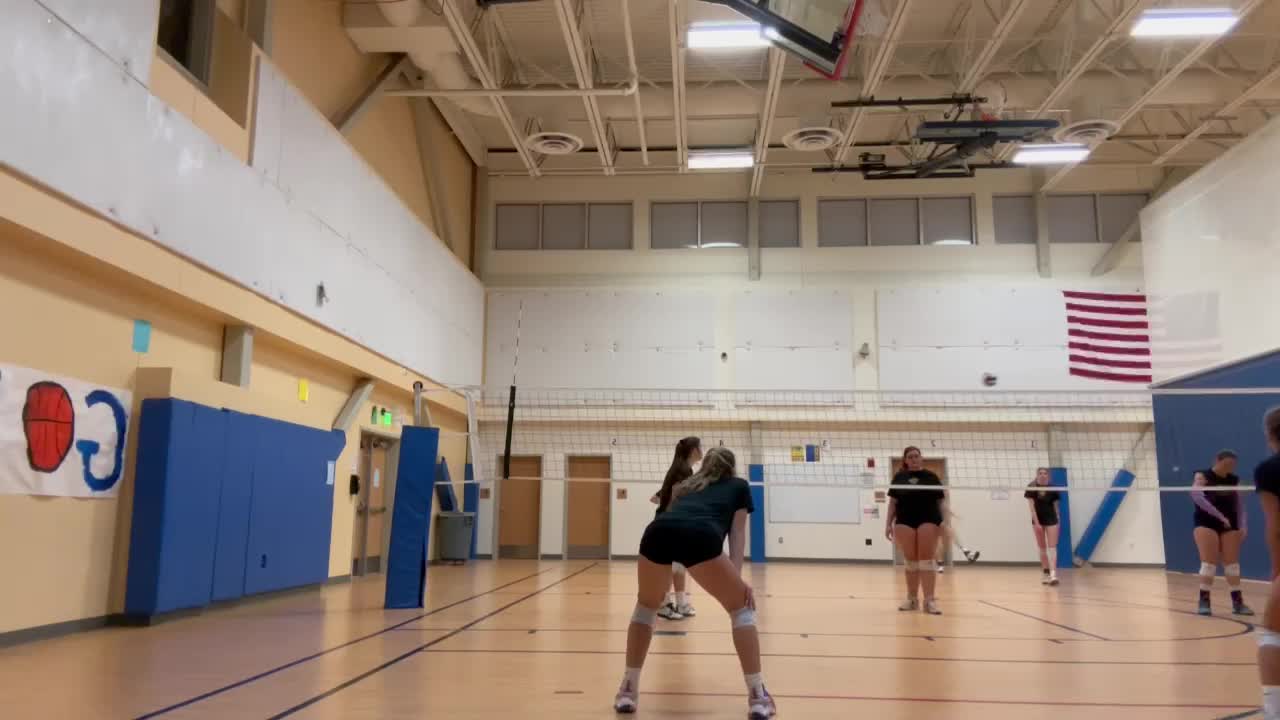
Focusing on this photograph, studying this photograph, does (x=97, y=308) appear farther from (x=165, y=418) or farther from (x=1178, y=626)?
(x=1178, y=626)

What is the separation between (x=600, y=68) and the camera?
51.3 feet

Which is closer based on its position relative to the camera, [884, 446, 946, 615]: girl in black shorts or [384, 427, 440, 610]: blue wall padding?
[384, 427, 440, 610]: blue wall padding

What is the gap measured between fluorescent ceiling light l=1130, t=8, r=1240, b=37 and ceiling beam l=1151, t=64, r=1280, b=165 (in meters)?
2.83

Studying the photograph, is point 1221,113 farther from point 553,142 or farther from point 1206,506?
point 553,142

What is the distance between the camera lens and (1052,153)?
14938 mm

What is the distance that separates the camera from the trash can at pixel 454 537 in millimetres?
16016

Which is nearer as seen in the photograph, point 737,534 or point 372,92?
point 737,534

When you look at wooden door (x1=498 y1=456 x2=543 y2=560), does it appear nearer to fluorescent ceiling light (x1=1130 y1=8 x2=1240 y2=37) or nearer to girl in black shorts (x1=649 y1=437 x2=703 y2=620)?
girl in black shorts (x1=649 y1=437 x2=703 y2=620)

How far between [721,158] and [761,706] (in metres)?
12.6

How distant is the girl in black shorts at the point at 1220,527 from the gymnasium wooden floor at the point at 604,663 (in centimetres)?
49

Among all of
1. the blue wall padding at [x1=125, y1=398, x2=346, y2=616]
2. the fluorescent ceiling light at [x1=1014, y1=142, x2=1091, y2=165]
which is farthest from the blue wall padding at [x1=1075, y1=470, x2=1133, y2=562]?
the blue wall padding at [x1=125, y1=398, x2=346, y2=616]

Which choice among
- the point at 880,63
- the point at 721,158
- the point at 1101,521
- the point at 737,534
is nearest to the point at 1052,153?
the point at 880,63

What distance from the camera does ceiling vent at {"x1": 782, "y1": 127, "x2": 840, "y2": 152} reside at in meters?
14.2

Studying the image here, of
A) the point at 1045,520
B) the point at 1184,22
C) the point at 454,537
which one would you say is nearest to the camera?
the point at 1184,22
